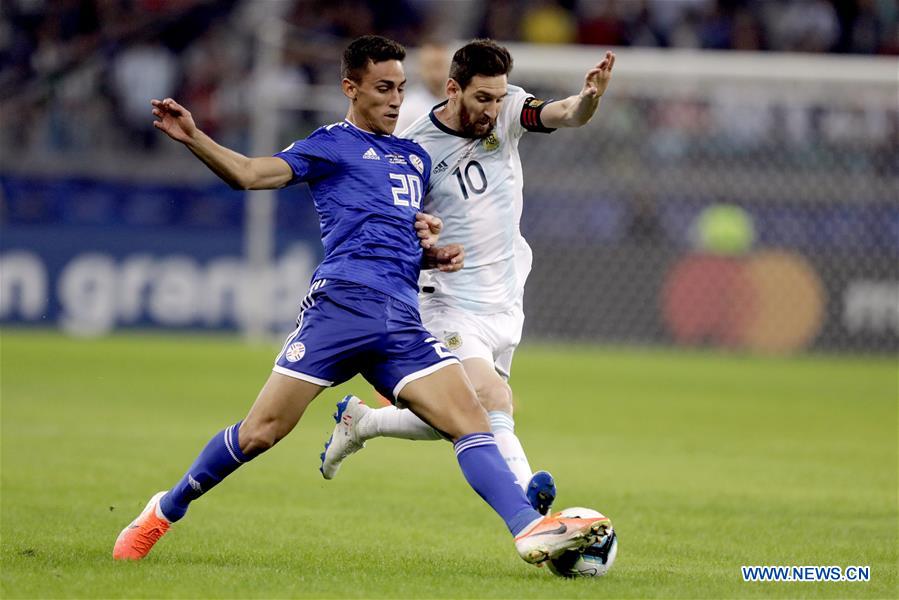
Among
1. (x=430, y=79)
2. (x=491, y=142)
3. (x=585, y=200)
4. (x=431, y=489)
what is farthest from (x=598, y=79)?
(x=585, y=200)

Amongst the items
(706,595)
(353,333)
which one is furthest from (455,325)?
(706,595)

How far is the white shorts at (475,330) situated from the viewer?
652 cm

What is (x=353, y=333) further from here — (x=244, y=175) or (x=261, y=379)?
(x=261, y=379)

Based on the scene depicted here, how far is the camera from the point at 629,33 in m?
23.1

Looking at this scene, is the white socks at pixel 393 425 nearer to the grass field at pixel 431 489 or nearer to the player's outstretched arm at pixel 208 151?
the grass field at pixel 431 489

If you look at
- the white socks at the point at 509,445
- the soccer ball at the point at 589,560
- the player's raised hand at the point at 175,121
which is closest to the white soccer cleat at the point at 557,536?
the soccer ball at the point at 589,560

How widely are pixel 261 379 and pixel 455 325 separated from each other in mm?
8153

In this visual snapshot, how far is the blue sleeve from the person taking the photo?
18.8 ft

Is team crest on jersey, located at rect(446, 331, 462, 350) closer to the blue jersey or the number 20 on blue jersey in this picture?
the blue jersey

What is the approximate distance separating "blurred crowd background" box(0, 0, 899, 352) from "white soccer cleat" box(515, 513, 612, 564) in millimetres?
13163

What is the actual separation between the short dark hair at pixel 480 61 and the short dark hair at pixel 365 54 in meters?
0.35

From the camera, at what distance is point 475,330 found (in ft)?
21.6

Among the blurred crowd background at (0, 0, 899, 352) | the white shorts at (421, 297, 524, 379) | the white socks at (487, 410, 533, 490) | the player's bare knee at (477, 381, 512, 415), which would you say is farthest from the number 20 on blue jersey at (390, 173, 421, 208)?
the blurred crowd background at (0, 0, 899, 352)

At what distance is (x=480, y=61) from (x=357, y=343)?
54.3 inches
